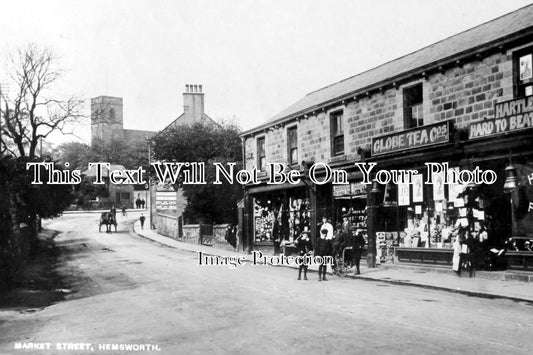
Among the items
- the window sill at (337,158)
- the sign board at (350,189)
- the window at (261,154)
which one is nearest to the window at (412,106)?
the sign board at (350,189)

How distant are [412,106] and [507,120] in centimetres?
445

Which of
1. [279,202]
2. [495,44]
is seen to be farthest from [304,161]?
[495,44]

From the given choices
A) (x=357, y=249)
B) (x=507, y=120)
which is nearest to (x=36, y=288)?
(x=357, y=249)

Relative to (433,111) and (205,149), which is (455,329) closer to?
(433,111)

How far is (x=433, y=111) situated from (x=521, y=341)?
430 inches

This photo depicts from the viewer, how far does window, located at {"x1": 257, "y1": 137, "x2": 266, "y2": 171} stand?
27.3 metres

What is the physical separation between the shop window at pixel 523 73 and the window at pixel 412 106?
3.81 m

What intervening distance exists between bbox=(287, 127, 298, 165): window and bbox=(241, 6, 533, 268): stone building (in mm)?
76

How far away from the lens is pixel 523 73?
46.7 feet

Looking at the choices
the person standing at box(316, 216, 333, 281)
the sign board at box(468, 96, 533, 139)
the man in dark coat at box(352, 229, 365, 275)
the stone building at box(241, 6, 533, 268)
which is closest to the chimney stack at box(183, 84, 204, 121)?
the stone building at box(241, 6, 533, 268)

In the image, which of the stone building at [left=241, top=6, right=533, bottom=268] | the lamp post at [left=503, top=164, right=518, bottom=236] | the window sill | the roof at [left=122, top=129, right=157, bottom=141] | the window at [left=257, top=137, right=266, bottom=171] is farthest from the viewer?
the roof at [left=122, top=129, right=157, bottom=141]

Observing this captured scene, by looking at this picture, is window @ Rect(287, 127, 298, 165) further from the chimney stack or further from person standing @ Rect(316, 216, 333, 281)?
the chimney stack

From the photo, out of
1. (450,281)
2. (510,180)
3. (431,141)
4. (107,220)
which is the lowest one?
(450,281)

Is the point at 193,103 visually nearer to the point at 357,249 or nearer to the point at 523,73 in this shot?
the point at 357,249
